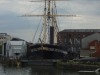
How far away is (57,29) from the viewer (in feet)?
395

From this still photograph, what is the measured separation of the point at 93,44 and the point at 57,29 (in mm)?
18262

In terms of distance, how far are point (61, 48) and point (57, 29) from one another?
2268 centimetres

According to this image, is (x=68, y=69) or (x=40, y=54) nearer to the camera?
(x=68, y=69)

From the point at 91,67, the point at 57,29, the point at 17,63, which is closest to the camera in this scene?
the point at 91,67

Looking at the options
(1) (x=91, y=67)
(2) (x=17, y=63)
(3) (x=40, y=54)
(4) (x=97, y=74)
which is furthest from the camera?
(3) (x=40, y=54)

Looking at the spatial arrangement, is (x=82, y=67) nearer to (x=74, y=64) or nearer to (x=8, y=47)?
(x=74, y=64)

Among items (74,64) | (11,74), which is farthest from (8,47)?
(11,74)

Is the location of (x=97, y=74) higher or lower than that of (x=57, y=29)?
lower

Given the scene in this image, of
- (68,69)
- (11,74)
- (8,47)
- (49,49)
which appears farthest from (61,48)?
(11,74)

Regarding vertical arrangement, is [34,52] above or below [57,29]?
below

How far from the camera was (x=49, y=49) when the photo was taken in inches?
3792

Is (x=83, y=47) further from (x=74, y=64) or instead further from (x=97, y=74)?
(x=97, y=74)

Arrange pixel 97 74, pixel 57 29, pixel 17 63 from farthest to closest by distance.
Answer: pixel 57 29 → pixel 17 63 → pixel 97 74

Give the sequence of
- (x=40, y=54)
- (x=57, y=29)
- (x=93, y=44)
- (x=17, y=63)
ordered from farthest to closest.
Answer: (x=57, y=29) → (x=93, y=44) → (x=40, y=54) → (x=17, y=63)
